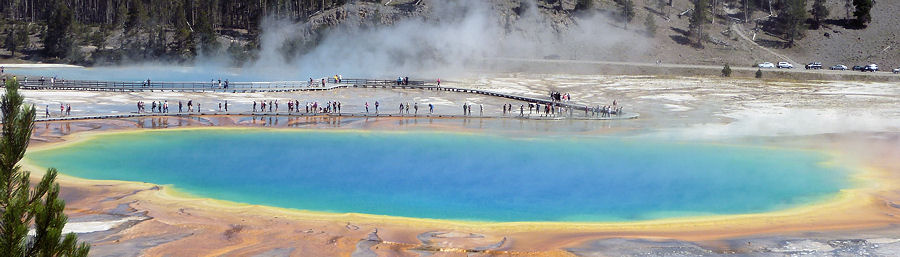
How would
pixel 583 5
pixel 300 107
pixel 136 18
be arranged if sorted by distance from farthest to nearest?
pixel 583 5 < pixel 136 18 < pixel 300 107

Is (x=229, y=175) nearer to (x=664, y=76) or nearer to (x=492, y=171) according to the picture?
(x=492, y=171)

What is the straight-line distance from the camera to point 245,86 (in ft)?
188

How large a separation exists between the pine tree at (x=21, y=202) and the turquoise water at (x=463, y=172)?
46.4 feet

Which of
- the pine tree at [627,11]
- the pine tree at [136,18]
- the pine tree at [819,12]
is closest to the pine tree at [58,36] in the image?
the pine tree at [136,18]

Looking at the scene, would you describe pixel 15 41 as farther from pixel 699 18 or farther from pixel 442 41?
pixel 699 18

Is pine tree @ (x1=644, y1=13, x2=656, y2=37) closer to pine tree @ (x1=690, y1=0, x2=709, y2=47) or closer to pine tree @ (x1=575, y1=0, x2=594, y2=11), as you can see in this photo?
pine tree @ (x1=690, y1=0, x2=709, y2=47)

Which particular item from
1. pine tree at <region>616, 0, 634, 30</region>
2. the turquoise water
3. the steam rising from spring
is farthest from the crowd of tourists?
pine tree at <region>616, 0, 634, 30</region>

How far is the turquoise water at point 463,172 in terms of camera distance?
22797 millimetres

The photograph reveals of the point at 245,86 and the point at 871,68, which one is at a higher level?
the point at 871,68

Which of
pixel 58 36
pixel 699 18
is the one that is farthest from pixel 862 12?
pixel 58 36

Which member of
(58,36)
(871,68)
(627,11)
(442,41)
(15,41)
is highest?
(627,11)

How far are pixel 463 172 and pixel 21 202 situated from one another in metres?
20.8

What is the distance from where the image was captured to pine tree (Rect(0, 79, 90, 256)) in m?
7.16

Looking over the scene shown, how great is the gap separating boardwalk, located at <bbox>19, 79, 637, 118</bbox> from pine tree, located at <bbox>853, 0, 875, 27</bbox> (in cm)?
5356
